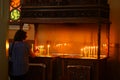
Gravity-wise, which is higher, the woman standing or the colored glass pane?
the colored glass pane

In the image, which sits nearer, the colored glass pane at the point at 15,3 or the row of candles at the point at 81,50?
the row of candles at the point at 81,50

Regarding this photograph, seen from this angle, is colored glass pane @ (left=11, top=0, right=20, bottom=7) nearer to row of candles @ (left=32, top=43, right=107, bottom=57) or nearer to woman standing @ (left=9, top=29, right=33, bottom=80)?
row of candles @ (left=32, top=43, right=107, bottom=57)

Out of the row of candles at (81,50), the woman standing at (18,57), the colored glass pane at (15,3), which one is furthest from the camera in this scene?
the colored glass pane at (15,3)

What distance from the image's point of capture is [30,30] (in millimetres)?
7496

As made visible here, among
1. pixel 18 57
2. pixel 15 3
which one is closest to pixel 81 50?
pixel 18 57

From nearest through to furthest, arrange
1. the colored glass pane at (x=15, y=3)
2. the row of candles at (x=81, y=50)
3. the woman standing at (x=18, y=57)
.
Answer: the woman standing at (x=18, y=57)
the row of candles at (x=81, y=50)
the colored glass pane at (x=15, y=3)

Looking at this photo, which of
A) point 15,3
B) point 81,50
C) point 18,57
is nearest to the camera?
point 18,57

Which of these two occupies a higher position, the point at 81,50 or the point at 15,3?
the point at 15,3

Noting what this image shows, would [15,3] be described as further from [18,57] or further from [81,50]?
[18,57]

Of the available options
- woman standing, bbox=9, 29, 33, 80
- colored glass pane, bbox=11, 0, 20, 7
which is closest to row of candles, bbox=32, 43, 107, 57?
woman standing, bbox=9, 29, 33, 80

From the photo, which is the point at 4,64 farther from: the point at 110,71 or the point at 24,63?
the point at 110,71

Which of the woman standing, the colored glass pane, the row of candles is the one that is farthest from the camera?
the colored glass pane

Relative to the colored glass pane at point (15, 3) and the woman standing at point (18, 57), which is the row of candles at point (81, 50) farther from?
the colored glass pane at point (15, 3)

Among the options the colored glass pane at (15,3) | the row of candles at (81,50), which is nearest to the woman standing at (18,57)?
the row of candles at (81,50)
